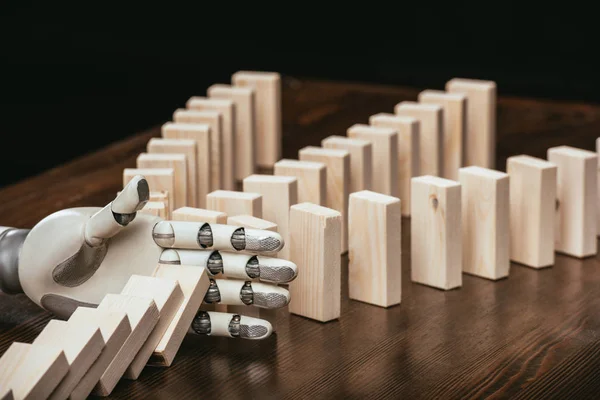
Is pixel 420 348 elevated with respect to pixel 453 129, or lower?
lower

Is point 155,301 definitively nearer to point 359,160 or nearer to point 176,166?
point 176,166

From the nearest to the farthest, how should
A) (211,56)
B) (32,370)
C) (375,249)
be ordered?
(32,370)
(375,249)
(211,56)

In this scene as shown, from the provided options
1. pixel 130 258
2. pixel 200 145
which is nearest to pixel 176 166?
pixel 200 145

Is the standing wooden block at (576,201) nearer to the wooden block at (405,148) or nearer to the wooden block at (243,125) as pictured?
the wooden block at (405,148)

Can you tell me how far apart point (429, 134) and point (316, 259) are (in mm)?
694

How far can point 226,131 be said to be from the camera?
2.40 metres

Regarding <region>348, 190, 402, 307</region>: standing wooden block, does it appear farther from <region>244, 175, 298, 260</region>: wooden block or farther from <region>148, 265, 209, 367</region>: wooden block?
<region>148, 265, 209, 367</region>: wooden block

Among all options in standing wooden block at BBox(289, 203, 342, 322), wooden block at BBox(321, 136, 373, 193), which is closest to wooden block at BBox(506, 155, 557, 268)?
wooden block at BBox(321, 136, 373, 193)

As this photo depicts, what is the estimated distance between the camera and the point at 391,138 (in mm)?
2146

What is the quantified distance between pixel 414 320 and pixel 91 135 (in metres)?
2.18

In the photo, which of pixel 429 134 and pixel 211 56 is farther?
pixel 211 56

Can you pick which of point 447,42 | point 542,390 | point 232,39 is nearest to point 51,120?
point 232,39

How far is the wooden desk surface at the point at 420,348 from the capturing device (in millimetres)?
1517

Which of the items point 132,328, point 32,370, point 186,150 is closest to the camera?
point 32,370
